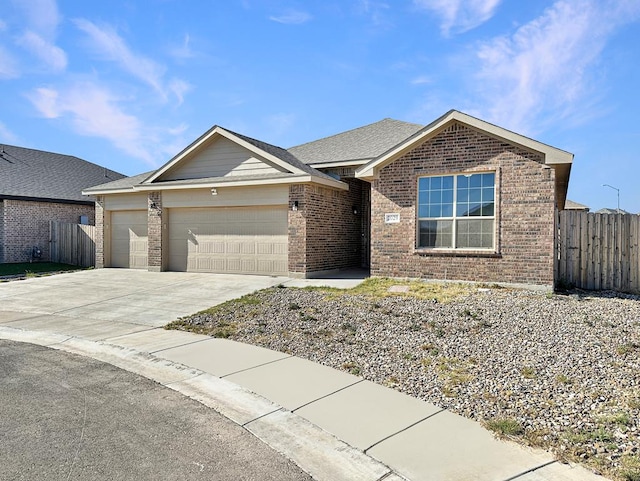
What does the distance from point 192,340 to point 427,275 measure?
695 centimetres

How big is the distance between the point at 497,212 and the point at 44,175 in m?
23.3

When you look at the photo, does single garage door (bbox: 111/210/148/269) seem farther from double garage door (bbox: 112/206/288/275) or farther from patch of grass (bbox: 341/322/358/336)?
patch of grass (bbox: 341/322/358/336)

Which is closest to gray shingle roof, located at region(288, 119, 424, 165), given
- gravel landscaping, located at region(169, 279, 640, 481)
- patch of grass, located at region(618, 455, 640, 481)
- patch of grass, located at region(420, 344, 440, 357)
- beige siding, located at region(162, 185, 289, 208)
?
beige siding, located at region(162, 185, 289, 208)

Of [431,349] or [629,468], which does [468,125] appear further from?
[629,468]

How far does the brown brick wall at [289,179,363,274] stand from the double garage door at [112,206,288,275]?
1.98 ft

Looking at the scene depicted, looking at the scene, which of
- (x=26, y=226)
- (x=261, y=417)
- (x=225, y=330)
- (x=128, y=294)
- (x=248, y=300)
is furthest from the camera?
(x=26, y=226)

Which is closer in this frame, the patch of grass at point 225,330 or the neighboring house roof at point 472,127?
the patch of grass at point 225,330

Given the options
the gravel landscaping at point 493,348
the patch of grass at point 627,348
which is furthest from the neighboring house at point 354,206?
the patch of grass at point 627,348

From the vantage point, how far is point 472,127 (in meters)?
11.6

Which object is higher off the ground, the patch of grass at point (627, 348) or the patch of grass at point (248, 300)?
the patch of grass at point (627, 348)

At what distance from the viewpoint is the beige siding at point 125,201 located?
707 inches

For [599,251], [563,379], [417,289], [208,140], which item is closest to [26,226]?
[208,140]

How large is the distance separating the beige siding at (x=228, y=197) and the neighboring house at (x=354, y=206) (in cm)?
4

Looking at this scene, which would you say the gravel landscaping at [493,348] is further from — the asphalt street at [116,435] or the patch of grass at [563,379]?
the asphalt street at [116,435]
